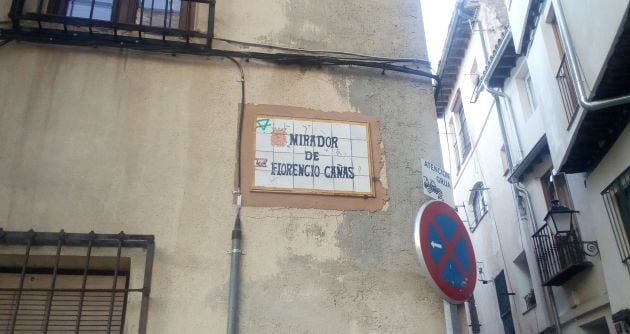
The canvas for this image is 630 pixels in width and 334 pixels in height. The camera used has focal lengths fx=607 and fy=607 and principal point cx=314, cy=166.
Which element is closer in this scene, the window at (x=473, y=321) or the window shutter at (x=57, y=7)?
the window shutter at (x=57, y=7)

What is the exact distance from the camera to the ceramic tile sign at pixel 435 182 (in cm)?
546

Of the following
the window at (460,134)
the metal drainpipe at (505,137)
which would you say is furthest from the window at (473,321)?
the window at (460,134)

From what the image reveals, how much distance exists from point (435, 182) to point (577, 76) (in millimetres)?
4261

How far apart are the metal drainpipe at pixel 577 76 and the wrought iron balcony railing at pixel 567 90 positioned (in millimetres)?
668

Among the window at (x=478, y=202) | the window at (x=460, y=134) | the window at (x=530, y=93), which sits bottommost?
the window at (x=478, y=202)

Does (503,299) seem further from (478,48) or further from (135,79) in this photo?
(135,79)

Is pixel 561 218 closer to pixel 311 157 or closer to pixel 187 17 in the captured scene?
pixel 311 157

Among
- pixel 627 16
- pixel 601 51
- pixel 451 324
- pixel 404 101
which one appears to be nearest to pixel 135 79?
pixel 404 101

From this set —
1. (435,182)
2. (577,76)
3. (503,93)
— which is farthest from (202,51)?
(503,93)

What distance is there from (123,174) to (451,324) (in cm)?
294

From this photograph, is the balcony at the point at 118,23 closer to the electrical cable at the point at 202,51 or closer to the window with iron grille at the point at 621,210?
the electrical cable at the point at 202,51

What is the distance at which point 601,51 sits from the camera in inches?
310

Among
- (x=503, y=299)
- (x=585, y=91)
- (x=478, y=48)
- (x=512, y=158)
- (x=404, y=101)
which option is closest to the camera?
(x=404, y=101)

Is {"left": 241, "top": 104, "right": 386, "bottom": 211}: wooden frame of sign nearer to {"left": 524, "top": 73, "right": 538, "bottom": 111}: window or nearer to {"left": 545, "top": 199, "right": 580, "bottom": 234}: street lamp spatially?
{"left": 545, "top": 199, "right": 580, "bottom": 234}: street lamp
